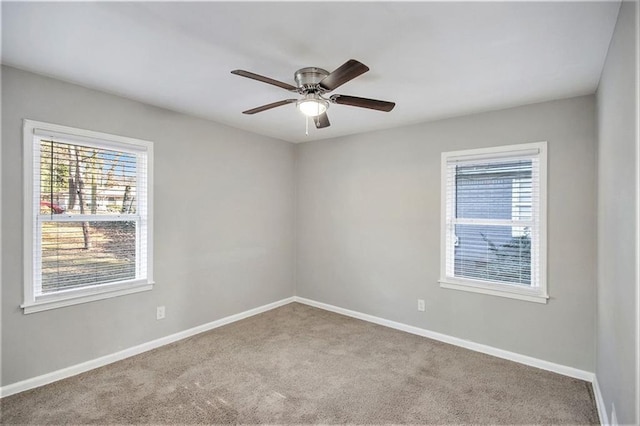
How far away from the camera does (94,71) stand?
2.47m

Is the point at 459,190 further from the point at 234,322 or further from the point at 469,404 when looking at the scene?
the point at 234,322

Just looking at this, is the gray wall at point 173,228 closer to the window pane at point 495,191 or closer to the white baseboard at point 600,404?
the window pane at point 495,191

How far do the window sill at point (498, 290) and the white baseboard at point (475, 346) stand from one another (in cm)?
53

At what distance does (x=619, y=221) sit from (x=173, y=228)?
356cm

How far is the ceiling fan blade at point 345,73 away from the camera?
5.71 feet

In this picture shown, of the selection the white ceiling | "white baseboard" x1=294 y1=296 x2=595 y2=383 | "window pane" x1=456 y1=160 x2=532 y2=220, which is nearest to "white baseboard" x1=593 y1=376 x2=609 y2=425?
"white baseboard" x1=294 y1=296 x2=595 y2=383

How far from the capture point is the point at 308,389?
2.58 meters

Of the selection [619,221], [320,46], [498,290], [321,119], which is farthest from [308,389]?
[320,46]

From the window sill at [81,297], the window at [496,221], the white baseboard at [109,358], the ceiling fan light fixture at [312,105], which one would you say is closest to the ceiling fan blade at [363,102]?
the ceiling fan light fixture at [312,105]

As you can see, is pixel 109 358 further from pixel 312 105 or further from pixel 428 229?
pixel 428 229

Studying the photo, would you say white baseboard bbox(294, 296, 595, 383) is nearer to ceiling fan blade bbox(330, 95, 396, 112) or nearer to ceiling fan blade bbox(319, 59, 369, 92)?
ceiling fan blade bbox(330, 95, 396, 112)

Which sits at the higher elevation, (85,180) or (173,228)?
(85,180)

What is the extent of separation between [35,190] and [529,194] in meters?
4.19

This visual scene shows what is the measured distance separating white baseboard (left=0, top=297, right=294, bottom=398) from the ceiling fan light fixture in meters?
2.70
